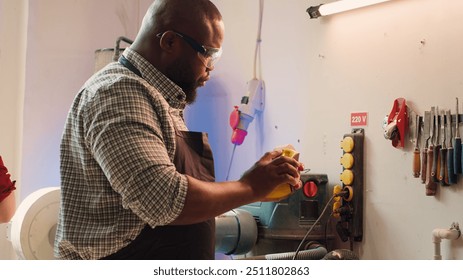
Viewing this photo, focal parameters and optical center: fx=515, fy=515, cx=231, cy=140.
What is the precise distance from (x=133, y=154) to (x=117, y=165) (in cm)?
3

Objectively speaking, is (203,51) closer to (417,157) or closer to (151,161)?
(151,161)

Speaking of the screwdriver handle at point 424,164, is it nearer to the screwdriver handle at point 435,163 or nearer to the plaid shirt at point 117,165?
the screwdriver handle at point 435,163

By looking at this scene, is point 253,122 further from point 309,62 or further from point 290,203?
point 290,203

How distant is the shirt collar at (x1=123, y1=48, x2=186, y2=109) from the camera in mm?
893

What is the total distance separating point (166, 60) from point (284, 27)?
3.11 ft

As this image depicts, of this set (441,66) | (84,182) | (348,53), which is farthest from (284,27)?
(84,182)

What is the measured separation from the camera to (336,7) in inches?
60.4

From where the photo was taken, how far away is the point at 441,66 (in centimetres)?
131

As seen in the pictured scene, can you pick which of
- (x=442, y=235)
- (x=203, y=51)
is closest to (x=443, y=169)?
(x=442, y=235)

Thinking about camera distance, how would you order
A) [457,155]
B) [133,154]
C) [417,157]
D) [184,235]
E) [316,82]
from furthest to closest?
1. [316,82]
2. [417,157]
3. [457,155]
4. [184,235]
5. [133,154]

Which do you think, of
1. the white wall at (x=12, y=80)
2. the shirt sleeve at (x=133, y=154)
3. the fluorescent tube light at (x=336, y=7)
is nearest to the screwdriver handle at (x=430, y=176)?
the fluorescent tube light at (x=336, y=7)
